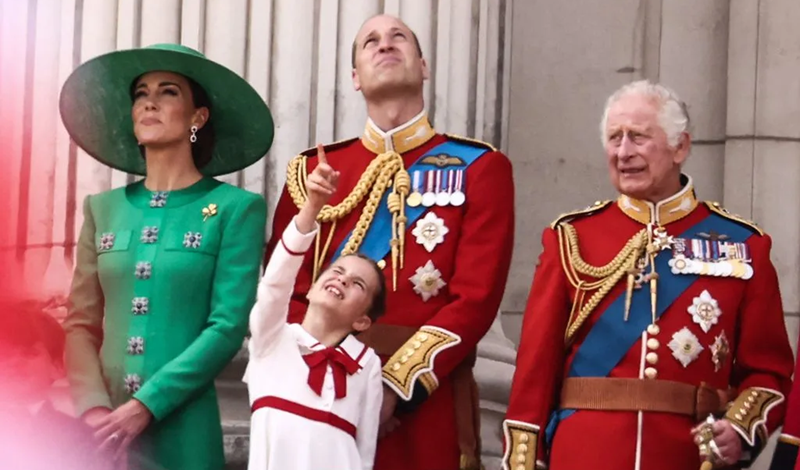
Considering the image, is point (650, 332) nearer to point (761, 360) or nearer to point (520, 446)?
point (761, 360)

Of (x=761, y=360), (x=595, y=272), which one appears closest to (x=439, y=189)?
(x=595, y=272)

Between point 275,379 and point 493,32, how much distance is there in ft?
6.44

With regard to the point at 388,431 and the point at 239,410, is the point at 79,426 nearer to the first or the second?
the point at 388,431

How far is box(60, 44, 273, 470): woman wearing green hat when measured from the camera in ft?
10.2

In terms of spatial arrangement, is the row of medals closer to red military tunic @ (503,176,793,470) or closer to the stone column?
red military tunic @ (503,176,793,470)

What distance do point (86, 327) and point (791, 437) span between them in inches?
63.5

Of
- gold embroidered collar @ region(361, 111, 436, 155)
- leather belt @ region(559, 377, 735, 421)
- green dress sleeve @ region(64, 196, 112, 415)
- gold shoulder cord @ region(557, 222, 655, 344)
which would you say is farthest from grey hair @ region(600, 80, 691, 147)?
green dress sleeve @ region(64, 196, 112, 415)

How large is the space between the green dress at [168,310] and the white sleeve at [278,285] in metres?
0.32

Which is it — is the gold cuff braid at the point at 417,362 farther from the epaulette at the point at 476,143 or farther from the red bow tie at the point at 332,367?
the epaulette at the point at 476,143

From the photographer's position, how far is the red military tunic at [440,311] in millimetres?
3045

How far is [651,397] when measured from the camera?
300 cm

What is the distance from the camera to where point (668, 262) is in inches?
123

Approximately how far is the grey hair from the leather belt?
57 centimetres

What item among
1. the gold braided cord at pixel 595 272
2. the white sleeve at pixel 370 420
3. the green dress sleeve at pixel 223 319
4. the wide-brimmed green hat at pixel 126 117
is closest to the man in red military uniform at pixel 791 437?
the gold braided cord at pixel 595 272
